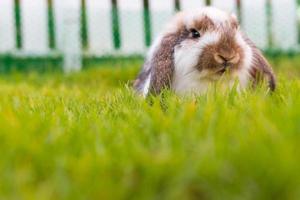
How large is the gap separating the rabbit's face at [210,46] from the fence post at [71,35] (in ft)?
14.3

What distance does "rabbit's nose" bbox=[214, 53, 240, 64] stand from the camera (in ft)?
8.80

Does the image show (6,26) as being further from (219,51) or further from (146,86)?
(219,51)

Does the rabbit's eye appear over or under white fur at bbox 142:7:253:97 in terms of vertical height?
over

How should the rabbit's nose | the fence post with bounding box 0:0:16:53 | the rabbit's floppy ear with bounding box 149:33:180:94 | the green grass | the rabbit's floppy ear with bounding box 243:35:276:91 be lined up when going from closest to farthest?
the green grass, the rabbit's nose, the rabbit's floppy ear with bounding box 149:33:180:94, the rabbit's floppy ear with bounding box 243:35:276:91, the fence post with bounding box 0:0:16:53

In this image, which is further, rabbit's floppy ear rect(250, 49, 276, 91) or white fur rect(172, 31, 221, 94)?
rabbit's floppy ear rect(250, 49, 276, 91)

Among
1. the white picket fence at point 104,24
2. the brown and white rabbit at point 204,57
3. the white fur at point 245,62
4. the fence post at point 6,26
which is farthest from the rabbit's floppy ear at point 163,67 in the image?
the fence post at point 6,26

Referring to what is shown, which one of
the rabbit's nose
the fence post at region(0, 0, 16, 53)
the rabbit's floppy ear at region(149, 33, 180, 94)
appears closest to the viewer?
the rabbit's nose

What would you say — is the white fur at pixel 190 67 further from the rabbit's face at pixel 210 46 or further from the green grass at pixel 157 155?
the green grass at pixel 157 155

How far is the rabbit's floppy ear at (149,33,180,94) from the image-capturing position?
2.81 meters

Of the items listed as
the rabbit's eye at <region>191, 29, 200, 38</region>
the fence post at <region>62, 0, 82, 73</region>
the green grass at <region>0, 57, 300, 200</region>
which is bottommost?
the fence post at <region>62, 0, 82, 73</region>

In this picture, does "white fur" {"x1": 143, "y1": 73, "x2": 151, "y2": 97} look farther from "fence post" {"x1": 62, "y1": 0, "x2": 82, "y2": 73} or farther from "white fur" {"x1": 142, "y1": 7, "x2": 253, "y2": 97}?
"fence post" {"x1": 62, "y1": 0, "x2": 82, "y2": 73}

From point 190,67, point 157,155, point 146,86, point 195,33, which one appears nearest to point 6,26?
point 146,86

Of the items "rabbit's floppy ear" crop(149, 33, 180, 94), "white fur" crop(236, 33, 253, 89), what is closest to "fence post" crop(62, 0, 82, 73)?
"rabbit's floppy ear" crop(149, 33, 180, 94)

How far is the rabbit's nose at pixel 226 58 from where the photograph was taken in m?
2.68
